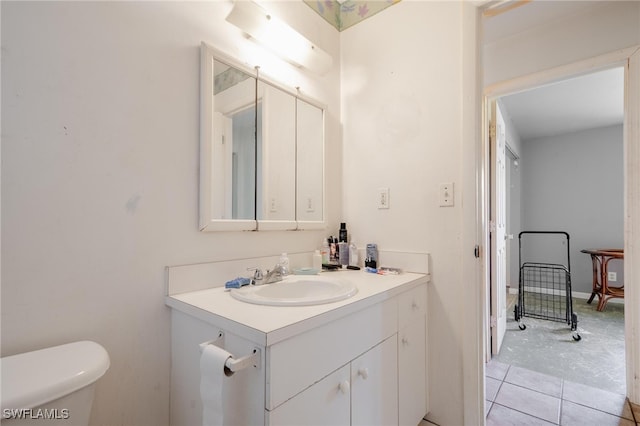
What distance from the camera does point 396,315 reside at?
3.95 feet

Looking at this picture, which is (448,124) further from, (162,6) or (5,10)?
(5,10)

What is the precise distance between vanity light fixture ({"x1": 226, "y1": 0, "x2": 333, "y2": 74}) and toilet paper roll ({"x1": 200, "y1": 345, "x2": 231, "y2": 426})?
1.26 meters

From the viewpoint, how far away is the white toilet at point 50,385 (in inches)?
23.5

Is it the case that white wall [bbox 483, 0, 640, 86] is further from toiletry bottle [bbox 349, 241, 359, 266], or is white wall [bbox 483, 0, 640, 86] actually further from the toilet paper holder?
the toilet paper holder

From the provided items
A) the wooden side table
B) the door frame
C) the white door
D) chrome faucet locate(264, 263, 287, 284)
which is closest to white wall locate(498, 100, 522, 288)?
the wooden side table

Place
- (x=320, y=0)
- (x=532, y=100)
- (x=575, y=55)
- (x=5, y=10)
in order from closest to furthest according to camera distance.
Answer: (x=5, y=10) < (x=320, y=0) < (x=575, y=55) < (x=532, y=100)

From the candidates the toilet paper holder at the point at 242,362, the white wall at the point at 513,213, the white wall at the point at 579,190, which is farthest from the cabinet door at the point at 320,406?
the white wall at the point at 579,190

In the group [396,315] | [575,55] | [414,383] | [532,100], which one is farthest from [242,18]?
[532,100]

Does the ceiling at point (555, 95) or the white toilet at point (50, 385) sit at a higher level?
the ceiling at point (555, 95)

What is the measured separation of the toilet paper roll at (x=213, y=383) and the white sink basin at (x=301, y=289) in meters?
0.24

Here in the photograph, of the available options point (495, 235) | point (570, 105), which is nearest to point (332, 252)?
point (495, 235)

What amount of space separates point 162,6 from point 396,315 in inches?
58.3

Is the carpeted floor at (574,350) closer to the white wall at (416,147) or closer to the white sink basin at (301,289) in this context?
the white wall at (416,147)

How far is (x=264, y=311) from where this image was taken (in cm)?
86
